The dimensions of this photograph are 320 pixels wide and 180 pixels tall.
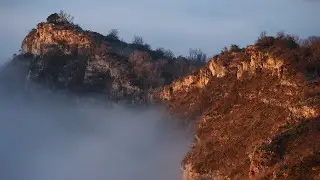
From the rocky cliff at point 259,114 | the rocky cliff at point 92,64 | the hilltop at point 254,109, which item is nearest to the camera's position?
the rocky cliff at point 259,114

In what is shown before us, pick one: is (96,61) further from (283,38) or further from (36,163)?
(283,38)

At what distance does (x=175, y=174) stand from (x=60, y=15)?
223ft

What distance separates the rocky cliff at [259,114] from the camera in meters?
34.5

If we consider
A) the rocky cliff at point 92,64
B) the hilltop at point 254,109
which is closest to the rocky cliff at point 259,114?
the hilltop at point 254,109

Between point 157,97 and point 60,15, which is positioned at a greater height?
point 60,15

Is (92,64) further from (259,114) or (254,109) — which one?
(259,114)

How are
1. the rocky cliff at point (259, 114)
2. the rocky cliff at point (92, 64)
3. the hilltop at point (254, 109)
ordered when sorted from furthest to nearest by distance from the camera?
the rocky cliff at point (92, 64) → the hilltop at point (254, 109) → the rocky cliff at point (259, 114)

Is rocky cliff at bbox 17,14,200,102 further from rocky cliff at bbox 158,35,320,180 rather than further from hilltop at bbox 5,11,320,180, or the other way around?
rocky cliff at bbox 158,35,320,180

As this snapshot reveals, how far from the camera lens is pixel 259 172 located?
34.6 m

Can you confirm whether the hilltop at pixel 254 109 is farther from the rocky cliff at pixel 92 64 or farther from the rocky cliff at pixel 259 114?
the rocky cliff at pixel 92 64

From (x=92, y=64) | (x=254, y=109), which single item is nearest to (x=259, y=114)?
(x=254, y=109)

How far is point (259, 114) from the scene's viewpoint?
4372 cm

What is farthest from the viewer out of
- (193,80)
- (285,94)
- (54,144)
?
(54,144)

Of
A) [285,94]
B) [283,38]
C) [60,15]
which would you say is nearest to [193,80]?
[283,38]
